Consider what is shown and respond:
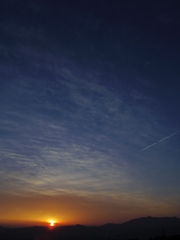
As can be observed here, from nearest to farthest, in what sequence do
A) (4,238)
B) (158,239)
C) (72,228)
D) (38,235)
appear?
(158,239) → (4,238) → (38,235) → (72,228)

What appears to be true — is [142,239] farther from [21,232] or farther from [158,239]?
[158,239]

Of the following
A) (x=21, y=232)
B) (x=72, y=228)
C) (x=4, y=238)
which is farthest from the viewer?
(x=72, y=228)

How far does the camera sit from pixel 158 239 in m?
49.2

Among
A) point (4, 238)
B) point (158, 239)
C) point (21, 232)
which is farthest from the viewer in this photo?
point (21, 232)

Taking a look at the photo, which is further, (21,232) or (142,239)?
(21,232)

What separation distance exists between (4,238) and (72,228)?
258 ft

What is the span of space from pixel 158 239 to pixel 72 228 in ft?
557

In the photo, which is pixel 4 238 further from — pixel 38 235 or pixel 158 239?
pixel 158 239

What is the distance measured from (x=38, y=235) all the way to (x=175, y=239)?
126 m

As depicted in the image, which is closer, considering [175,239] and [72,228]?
[175,239]

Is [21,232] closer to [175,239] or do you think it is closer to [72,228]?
[72,228]

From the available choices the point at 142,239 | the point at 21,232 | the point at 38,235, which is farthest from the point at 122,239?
the point at 21,232

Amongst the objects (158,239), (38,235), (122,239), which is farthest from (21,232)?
(158,239)

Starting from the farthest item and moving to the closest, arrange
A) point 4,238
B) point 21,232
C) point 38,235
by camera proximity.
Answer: point 21,232, point 38,235, point 4,238
